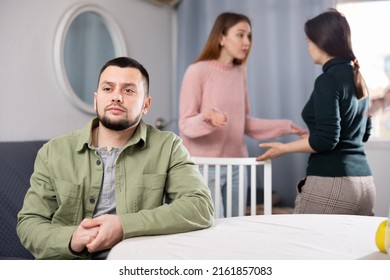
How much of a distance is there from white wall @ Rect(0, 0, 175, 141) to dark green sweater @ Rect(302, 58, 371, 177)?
13.1 inches

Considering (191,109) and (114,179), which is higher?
(191,109)

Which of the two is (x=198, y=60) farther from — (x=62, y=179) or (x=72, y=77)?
(x=62, y=179)

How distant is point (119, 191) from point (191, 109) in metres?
0.35

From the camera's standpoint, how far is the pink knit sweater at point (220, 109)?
0.96m

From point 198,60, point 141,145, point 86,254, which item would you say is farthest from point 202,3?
point 86,254

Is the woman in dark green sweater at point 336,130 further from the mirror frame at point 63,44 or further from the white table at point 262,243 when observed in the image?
the mirror frame at point 63,44

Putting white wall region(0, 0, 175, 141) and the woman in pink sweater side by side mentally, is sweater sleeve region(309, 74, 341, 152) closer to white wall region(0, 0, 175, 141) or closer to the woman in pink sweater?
the woman in pink sweater

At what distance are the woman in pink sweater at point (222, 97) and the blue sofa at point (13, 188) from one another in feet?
1.08

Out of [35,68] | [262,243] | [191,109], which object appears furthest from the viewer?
[191,109]

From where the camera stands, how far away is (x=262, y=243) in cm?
59

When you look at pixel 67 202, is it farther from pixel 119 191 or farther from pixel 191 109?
pixel 191 109

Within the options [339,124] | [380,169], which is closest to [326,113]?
[339,124]

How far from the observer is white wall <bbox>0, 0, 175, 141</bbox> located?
743mm

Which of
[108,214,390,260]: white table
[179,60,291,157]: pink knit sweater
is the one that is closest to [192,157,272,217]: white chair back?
[179,60,291,157]: pink knit sweater
